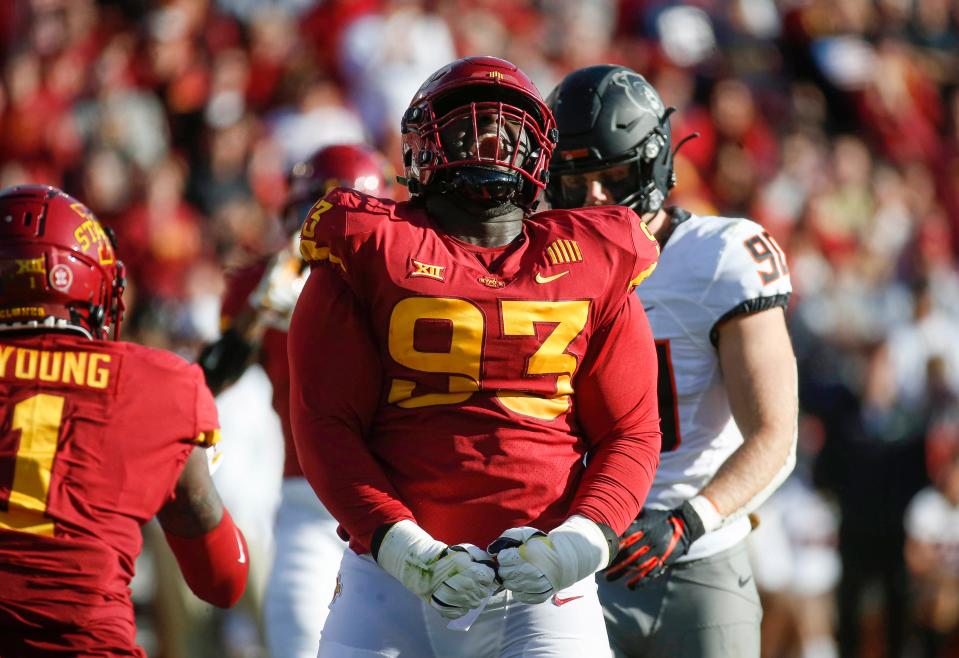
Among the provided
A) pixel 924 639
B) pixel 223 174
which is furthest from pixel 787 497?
pixel 223 174

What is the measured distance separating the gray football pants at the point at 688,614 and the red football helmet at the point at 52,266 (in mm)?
1414

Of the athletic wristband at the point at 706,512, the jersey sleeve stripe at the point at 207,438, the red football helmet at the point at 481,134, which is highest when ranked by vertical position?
the red football helmet at the point at 481,134

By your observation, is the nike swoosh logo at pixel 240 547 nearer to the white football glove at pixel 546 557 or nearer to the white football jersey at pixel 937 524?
the white football glove at pixel 546 557

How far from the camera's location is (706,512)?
340cm

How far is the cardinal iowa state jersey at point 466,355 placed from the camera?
2814 mm

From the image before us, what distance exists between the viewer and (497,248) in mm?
2955

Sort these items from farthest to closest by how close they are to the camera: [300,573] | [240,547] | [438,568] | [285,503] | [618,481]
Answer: [285,503]
[300,573]
[240,547]
[618,481]
[438,568]

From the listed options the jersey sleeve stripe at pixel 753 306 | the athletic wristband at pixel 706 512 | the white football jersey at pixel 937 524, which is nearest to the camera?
the athletic wristband at pixel 706 512

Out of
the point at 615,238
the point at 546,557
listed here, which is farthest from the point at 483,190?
the point at 546,557

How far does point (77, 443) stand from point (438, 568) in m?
0.75

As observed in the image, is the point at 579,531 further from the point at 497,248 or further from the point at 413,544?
the point at 497,248

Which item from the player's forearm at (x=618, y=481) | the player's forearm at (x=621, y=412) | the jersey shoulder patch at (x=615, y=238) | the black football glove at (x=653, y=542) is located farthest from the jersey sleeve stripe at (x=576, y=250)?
the black football glove at (x=653, y=542)

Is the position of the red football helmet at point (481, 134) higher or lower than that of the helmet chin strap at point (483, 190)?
higher

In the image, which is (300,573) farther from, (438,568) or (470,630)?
Answer: (438,568)
